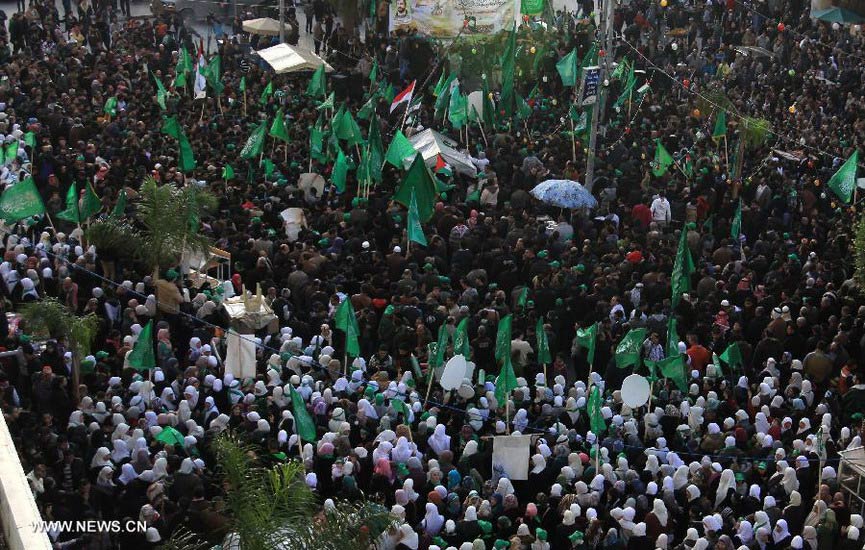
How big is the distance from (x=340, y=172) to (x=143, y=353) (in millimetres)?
6920

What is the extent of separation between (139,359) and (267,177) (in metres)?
7.35

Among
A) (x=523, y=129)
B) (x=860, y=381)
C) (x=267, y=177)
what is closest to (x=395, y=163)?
(x=267, y=177)

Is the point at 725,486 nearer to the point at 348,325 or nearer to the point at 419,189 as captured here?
the point at 348,325

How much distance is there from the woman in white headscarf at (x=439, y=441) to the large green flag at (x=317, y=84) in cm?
1234

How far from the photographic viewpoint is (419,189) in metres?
22.8

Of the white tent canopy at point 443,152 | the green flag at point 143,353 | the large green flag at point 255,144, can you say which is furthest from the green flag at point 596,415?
the large green flag at point 255,144

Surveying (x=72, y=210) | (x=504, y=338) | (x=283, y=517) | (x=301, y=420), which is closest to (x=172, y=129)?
(x=72, y=210)

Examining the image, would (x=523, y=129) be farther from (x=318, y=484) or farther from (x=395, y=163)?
(x=318, y=484)

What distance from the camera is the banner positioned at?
3303 centimetres

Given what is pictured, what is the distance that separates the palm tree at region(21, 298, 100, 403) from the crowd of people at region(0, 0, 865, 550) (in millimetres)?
194

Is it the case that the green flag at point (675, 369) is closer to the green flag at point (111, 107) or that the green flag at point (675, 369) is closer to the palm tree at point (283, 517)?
the palm tree at point (283, 517)

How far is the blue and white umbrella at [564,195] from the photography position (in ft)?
77.2

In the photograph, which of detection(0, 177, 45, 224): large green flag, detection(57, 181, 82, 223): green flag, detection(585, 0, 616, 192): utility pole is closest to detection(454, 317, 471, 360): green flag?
detection(57, 181, 82, 223): green flag

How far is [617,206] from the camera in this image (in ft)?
81.1
